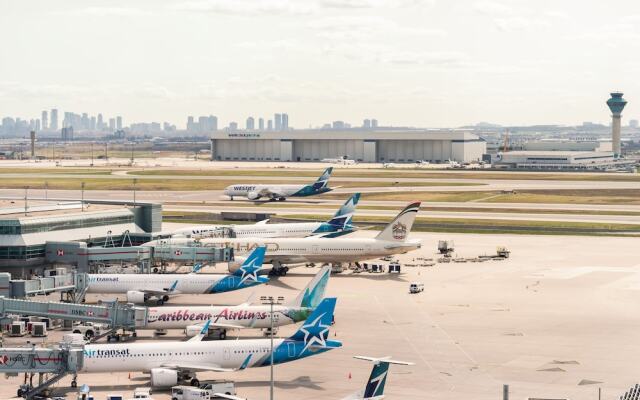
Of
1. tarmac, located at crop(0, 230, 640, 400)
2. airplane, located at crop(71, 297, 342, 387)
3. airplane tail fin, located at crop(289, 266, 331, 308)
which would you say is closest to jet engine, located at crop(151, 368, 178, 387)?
airplane, located at crop(71, 297, 342, 387)

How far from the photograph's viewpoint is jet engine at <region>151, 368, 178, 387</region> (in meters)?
61.2

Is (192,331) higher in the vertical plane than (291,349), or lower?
lower

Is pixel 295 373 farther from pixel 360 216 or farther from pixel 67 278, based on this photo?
pixel 360 216

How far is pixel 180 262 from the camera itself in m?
100

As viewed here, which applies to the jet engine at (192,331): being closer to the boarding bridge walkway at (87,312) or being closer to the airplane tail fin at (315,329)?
the boarding bridge walkway at (87,312)

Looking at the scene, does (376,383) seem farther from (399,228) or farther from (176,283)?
(399,228)

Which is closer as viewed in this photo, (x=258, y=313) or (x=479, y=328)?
(x=258, y=313)

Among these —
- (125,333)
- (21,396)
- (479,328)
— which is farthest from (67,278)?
(479,328)

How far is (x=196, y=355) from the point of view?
205 ft

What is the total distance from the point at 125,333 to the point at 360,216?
302 feet

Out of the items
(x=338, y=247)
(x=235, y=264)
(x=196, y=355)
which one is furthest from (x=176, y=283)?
(x=196, y=355)

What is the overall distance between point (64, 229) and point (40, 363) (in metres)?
43.7

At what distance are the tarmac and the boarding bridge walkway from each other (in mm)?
2979

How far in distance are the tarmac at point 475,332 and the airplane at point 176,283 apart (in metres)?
3.72
